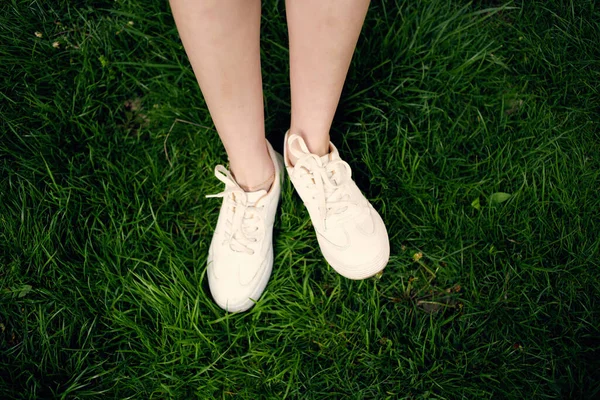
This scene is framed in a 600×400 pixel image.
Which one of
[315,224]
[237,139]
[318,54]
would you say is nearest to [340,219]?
[315,224]

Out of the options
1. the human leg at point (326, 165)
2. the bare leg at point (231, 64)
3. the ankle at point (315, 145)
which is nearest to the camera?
the bare leg at point (231, 64)

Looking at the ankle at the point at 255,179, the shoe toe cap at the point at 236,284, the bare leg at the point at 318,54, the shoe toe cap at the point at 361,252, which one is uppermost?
the bare leg at the point at 318,54

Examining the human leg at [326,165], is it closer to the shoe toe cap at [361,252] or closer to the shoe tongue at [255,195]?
the shoe toe cap at [361,252]

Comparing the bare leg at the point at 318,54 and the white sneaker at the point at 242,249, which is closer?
the bare leg at the point at 318,54

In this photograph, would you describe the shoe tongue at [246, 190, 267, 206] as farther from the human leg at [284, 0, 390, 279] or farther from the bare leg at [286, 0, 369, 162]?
the bare leg at [286, 0, 369, 162]

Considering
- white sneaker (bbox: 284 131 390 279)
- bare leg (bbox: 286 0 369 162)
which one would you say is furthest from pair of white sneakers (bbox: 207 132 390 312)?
bare leg (bbox: 286 0 369 162)

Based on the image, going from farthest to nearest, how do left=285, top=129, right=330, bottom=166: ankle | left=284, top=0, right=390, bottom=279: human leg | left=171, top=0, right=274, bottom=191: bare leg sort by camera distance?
1. left=285, top=129, right=330, bottom=166: ankle
2. left=284, top=0, right=390, bottom=279: human leg
3. left=171, top=0, right=274, bottom=191: bare leg

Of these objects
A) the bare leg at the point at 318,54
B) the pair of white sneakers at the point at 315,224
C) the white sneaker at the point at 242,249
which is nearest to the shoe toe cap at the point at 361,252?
the pair of white sneakers at the point at 315,224

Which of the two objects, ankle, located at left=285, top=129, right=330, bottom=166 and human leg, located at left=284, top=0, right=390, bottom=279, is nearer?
human leg, located at left=284, top=0, right=390, bottom=279

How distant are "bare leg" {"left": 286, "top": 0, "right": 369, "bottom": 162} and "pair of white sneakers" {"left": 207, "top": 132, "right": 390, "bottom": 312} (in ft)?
0.37

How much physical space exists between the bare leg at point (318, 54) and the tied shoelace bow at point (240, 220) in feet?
0.86

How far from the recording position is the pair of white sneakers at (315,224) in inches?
51.6

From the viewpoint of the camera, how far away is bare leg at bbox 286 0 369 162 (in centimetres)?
92

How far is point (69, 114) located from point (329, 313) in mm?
1178
